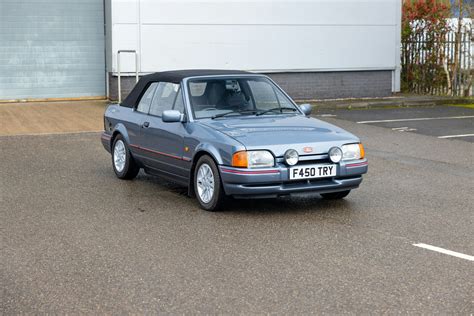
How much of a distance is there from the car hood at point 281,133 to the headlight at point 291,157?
0.04m

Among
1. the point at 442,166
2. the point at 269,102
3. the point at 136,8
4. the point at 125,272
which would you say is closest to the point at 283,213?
the point at 269,102

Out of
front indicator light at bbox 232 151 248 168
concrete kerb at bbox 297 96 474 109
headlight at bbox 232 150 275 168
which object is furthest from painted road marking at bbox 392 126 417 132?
front indicator light at bbox 232 151 248 168

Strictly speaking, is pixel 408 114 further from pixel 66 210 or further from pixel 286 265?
pixel 286 265

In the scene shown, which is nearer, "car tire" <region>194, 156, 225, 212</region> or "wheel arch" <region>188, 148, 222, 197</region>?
"car tire" <region>194, 156, 225, 212</region>

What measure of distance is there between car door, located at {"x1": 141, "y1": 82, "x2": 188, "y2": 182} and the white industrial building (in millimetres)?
10812

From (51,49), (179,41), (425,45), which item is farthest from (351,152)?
(425,45)

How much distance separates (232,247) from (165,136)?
2755 mm

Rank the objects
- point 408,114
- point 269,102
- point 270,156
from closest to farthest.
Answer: point 270,156 < point 269,102 < point 408,114

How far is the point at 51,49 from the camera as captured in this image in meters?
22.5

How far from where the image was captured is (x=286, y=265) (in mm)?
6953

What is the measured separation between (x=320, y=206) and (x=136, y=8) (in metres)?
13.1

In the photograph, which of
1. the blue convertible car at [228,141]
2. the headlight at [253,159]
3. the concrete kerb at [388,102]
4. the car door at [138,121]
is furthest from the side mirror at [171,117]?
the concrete kerb at [388,102]

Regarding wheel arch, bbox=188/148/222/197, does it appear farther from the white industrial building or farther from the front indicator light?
the white industrial building

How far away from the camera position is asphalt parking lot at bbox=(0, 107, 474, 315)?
6.00m
